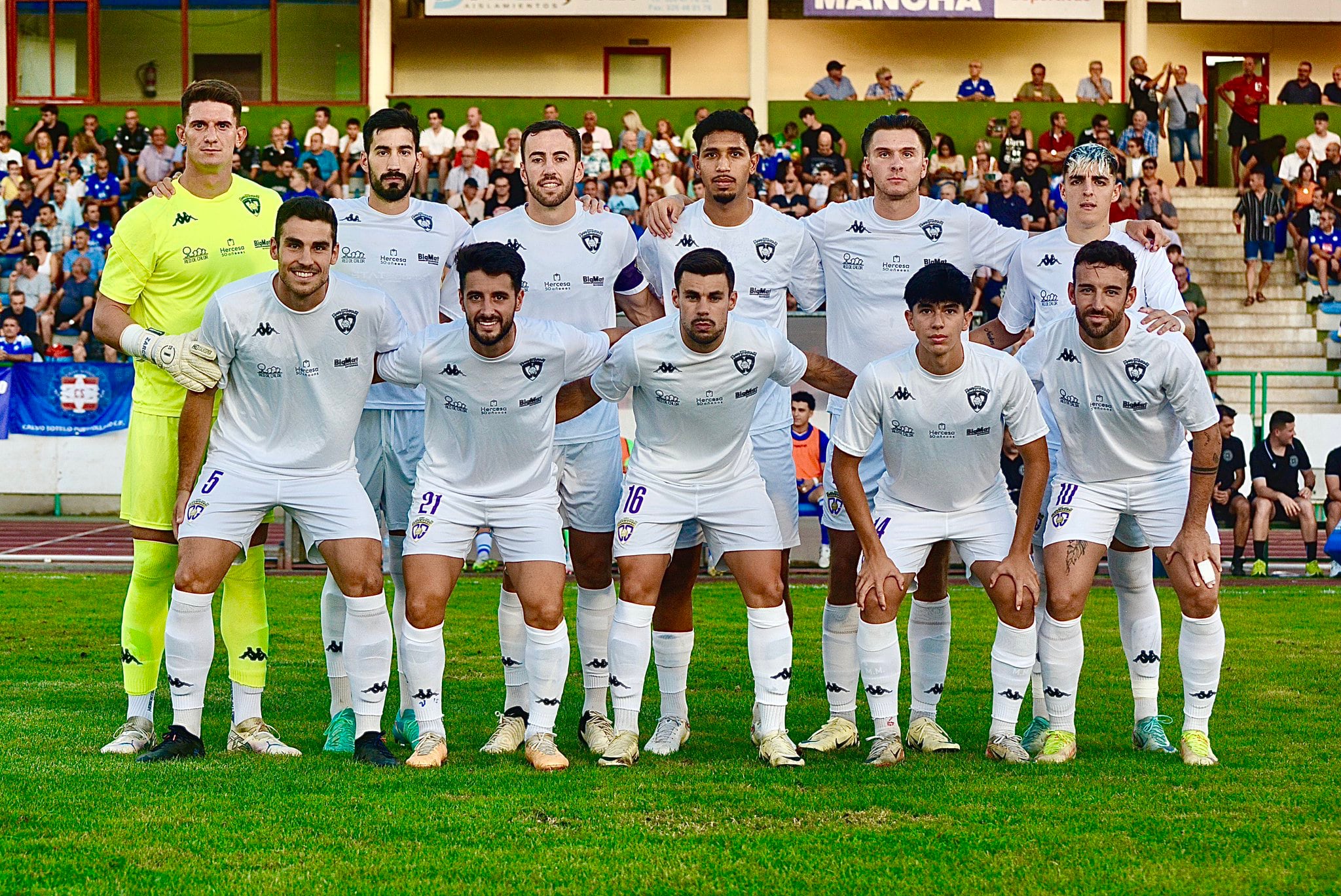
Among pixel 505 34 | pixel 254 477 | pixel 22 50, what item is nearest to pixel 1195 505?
pixel 254 477

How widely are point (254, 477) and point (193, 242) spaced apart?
1261mm

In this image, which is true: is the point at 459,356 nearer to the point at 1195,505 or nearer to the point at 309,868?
the point at 309,868

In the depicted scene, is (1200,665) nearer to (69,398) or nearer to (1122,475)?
(1122,475)

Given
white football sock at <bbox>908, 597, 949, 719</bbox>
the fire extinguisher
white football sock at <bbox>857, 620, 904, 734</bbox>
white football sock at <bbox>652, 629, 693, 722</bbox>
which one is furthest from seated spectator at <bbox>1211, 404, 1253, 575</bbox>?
the fire extinguisher

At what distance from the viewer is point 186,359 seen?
705 centimetres

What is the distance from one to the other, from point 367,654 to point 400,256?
6.65ft

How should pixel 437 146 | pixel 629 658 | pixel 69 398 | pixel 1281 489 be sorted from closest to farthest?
pixel 629 658 < pixel 1281 489 < pixel 69 398 < pixel 437 146

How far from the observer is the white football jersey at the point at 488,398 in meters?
7.24

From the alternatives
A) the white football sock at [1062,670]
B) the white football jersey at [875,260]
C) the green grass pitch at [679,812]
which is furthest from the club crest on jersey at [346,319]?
the white football sock at [1062,670]

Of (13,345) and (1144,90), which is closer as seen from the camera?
(13,345)

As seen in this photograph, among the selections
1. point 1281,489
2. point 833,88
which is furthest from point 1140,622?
point 833,88

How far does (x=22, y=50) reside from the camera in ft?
98.8

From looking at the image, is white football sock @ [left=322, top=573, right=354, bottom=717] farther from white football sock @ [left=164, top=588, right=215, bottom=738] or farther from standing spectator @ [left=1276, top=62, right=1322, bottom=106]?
standing spectator @ [left=1276, top=62, right=1322, bottom=106]

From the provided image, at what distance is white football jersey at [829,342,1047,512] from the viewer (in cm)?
731
